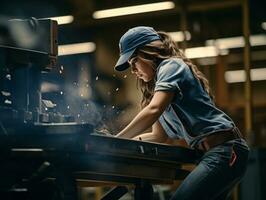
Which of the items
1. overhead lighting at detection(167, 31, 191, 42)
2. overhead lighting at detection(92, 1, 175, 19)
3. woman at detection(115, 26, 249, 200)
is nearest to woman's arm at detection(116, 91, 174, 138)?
woman at detection(115, 26, 249, 200)

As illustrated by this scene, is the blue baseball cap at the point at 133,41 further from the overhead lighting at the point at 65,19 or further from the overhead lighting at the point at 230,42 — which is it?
the overhead lighting at the point at 65,19

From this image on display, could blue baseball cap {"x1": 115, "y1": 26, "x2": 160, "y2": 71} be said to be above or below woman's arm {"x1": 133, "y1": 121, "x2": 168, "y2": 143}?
above

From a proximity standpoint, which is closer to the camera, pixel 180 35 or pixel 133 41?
pixel 133 41

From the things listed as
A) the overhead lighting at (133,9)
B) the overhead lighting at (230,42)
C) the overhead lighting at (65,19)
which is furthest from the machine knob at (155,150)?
the overhead lighting at (65,19)

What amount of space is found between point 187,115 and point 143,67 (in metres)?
0.38

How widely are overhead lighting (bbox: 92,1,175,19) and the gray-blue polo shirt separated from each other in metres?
5.64

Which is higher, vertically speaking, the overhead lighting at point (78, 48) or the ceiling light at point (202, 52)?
the overhead lighting at point (78, 48)

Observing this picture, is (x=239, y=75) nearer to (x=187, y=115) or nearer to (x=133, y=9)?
(x=133, y=9)

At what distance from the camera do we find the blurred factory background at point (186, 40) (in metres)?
7.95

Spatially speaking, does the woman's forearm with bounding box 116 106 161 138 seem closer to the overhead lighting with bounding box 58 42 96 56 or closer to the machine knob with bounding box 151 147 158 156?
the machine knob with bounding box 151 147 158 156

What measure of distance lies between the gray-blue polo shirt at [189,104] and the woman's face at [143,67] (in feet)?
0.32

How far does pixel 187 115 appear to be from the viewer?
9.96 feet

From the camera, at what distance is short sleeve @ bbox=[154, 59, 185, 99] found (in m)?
2.93

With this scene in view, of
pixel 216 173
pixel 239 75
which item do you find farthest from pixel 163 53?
pixel 239 75
